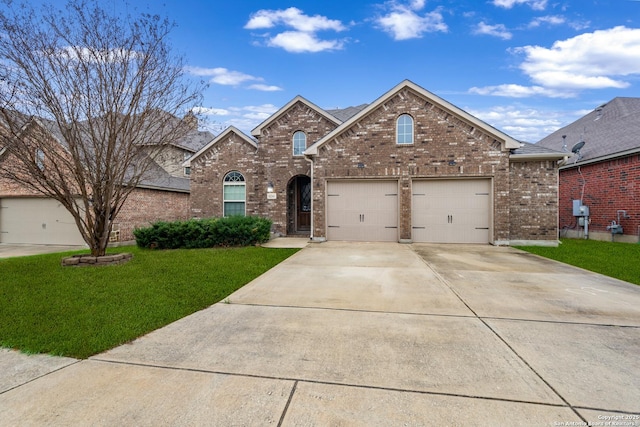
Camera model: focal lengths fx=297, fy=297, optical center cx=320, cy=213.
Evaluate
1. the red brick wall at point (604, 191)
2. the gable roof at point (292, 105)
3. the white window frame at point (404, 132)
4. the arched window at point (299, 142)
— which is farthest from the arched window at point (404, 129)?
the red brick wall at point (604, 191)

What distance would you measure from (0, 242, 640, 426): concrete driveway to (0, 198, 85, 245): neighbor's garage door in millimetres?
12909

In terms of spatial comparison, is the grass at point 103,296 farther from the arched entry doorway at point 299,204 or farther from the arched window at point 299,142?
the arched window at point 299,142

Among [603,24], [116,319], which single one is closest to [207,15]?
[116,319]

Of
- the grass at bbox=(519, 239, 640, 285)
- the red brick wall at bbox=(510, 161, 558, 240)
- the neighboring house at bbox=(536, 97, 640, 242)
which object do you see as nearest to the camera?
the grass at bbox=(519, 239, 640, 285)

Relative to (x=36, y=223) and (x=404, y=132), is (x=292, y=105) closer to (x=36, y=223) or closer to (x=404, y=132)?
(x=404, y=132)

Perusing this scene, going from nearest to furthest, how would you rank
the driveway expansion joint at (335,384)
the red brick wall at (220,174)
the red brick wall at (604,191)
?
the driveway expansion joint at (335,384)
the red brick wall at (604,191)
the red brick wall at (220,174)

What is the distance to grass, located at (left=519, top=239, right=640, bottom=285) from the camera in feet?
21.6

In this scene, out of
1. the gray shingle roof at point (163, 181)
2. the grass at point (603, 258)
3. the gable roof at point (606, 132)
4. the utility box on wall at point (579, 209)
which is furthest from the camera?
the gray shingle roof at point (163, 181)

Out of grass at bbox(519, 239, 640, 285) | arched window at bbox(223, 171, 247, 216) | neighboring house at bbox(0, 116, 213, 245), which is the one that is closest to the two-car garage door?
grass at bbox(519, 239, 640, 285)

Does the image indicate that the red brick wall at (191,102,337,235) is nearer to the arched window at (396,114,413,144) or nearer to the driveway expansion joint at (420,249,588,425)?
the arched window at (396,114,413,144)

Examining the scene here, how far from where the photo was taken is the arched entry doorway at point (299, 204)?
14.6m

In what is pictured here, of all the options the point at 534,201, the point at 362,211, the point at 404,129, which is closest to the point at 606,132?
the point at 534,201

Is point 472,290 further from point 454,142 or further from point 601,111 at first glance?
point 601,111

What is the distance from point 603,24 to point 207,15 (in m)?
14.4
